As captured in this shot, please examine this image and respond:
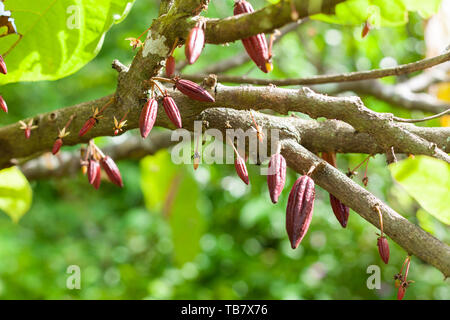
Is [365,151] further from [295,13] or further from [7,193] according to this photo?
[7,193]

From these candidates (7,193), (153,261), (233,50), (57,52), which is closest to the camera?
(57,52)

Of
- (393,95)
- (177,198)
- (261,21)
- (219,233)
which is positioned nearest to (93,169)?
(261,21)

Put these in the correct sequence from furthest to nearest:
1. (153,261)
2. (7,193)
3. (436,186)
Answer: (153,261)
(7,193)
(436,186)

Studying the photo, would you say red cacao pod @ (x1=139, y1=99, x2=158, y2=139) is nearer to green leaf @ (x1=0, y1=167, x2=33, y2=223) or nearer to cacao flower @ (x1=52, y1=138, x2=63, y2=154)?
cacao flower @ (x1=52, y1=138, x2=63, y2=154)

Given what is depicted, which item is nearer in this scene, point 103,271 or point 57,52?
point 57,52

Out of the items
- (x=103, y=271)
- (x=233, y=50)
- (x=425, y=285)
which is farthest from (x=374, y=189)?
(x=103, y=271)

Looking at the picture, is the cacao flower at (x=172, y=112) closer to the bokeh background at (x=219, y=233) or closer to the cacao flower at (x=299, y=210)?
the cacao flower at (x=299, y=210)
